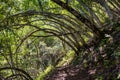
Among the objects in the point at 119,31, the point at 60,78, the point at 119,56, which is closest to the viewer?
the point at 119,56

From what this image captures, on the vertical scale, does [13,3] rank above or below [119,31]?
above

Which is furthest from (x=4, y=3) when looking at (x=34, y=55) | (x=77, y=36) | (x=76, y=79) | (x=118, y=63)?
(x=34, y=55)

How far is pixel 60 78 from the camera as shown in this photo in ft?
35.5

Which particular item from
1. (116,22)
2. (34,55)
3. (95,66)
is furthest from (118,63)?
(34,55)

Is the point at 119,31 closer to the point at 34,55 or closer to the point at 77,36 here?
the point at 77,36

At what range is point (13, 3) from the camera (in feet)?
28.1

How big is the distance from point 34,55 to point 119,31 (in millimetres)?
17562

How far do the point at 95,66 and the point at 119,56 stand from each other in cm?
185

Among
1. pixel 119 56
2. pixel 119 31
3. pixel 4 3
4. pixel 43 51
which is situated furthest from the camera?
pixel 43 51

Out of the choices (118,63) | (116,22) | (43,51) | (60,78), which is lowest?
(43,51)

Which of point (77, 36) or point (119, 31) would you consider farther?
point (77, 36)

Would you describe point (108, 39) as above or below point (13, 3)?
below

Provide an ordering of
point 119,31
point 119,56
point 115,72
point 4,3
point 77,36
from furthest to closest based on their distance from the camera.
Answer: point 77,36, point 119,31, point 4,3, point 119,56, point 115,72

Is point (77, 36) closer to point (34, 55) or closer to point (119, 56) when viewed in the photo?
point (119, 56)
